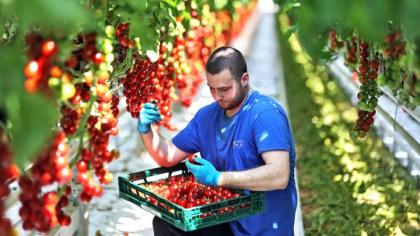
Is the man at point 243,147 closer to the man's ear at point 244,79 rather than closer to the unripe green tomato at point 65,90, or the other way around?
the man's ear at point 244,79

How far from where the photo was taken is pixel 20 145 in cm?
116

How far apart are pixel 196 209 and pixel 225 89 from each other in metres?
0.71

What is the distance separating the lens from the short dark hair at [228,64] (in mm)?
3111

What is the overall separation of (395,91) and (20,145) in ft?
7.66

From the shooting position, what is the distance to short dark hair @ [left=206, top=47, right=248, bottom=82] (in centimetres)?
311

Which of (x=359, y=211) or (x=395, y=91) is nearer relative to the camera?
(x=395, y=91)

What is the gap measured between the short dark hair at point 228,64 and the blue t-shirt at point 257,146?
0.19 meters

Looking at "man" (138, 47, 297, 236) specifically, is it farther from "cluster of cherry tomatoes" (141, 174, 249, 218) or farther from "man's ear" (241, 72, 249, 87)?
"cluster of cherry tomatoes" (141, 174, 249, 218)

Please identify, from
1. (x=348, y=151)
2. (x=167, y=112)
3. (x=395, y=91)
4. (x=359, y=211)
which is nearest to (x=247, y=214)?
(x=395, y=91)

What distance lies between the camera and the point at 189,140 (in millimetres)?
3465

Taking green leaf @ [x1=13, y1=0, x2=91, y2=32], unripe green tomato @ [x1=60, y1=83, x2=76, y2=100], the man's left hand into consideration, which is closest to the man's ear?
the man's left hand

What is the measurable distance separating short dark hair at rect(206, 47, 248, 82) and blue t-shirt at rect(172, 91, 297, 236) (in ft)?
0.61

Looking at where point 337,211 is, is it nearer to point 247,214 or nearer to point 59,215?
point 247,214

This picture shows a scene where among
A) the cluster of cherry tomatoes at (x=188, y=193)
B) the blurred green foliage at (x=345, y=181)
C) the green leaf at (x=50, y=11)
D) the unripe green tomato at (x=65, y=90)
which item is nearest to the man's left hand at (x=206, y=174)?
the cluster of cherry tomatoes at (x=188, y=193)
